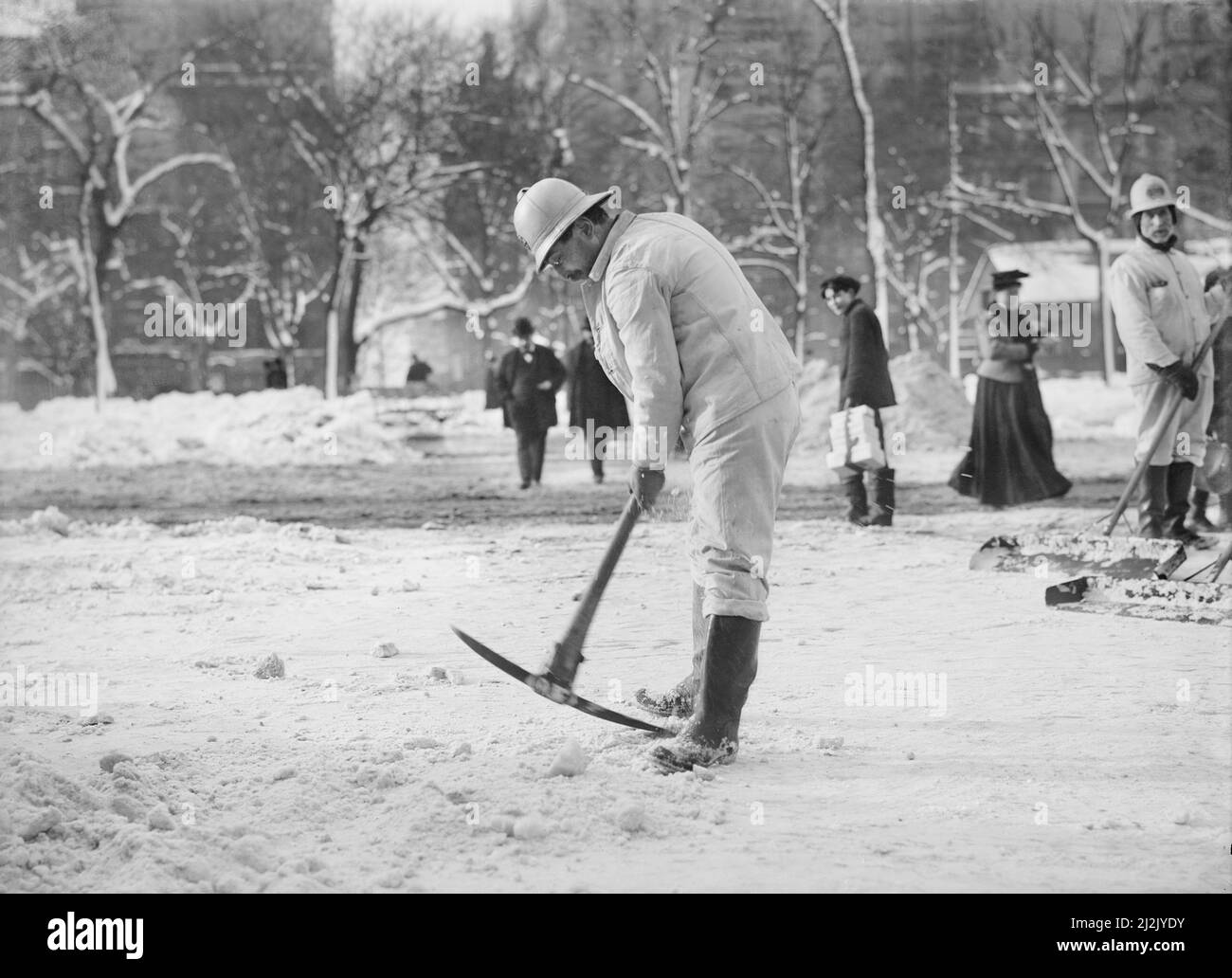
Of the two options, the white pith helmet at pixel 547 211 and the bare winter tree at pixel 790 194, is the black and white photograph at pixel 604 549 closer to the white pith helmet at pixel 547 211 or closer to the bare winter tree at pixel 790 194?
the white pith helmet at pixel 547 211

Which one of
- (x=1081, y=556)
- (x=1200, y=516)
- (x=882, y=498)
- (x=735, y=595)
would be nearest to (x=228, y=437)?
(x=882, y=498)

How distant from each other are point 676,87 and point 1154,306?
62.9 ft

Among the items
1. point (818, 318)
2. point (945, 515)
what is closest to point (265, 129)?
point (818, 318)

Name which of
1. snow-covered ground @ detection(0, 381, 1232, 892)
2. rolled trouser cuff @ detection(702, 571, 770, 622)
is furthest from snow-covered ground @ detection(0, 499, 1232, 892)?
rolled trouser cuff @ detection(702, 571, 770, 622)

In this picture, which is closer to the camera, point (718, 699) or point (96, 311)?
point (718, 699)

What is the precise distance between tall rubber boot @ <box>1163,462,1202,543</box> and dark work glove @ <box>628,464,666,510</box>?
17.0ft

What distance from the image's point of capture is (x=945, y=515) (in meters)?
11.3

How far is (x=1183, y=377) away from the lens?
8148mm

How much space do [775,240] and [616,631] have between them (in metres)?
25.1

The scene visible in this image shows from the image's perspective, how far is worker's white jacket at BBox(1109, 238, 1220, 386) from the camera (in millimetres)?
8438

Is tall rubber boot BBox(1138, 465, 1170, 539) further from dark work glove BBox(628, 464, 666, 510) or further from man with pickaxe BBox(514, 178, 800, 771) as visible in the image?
dark work glove BBox(628, 464, 666, 510)

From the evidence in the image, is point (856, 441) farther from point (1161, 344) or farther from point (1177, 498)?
point (1161, 344)

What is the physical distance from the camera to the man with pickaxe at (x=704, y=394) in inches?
166
